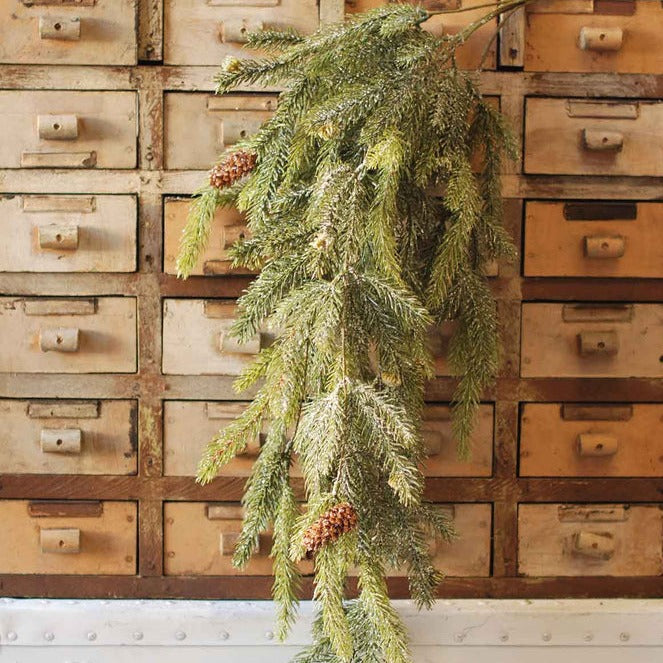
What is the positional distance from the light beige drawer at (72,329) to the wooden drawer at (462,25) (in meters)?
0.75

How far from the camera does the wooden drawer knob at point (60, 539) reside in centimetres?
159

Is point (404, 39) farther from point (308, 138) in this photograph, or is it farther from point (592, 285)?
point (592, 285)

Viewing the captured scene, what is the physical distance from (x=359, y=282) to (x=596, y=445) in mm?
766

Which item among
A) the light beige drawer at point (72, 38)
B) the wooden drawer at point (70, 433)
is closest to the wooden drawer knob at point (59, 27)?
the light beige drawer at point (72, 38)

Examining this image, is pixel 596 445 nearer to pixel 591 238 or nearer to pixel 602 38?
pixel 591 238

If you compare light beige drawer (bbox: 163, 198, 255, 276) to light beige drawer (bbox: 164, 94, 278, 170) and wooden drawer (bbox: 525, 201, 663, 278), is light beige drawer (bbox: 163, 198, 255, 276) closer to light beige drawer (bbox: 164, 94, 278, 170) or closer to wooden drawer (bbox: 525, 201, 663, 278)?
light beige drawer (bbox: 164, 94, 278, 170)

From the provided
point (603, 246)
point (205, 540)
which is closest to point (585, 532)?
point (603, 246)

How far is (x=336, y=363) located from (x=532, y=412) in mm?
678

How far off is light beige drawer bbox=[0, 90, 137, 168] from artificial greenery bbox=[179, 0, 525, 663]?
34 centimetres

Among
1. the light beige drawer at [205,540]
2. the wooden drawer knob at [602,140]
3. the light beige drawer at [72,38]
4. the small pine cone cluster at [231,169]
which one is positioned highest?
the light beige drawer at [72,38]

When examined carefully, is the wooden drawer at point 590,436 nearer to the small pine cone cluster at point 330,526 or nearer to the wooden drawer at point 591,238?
the wooden drawer at point 591,238

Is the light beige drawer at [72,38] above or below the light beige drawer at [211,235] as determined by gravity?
above

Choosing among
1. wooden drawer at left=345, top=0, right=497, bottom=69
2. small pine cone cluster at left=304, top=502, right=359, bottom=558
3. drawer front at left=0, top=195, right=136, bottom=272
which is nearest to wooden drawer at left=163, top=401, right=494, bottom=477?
drawer front at left=0, top=195, right=136, bottom=272

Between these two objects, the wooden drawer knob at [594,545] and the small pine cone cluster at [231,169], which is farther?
the wooden drawer knob at [594,545]
